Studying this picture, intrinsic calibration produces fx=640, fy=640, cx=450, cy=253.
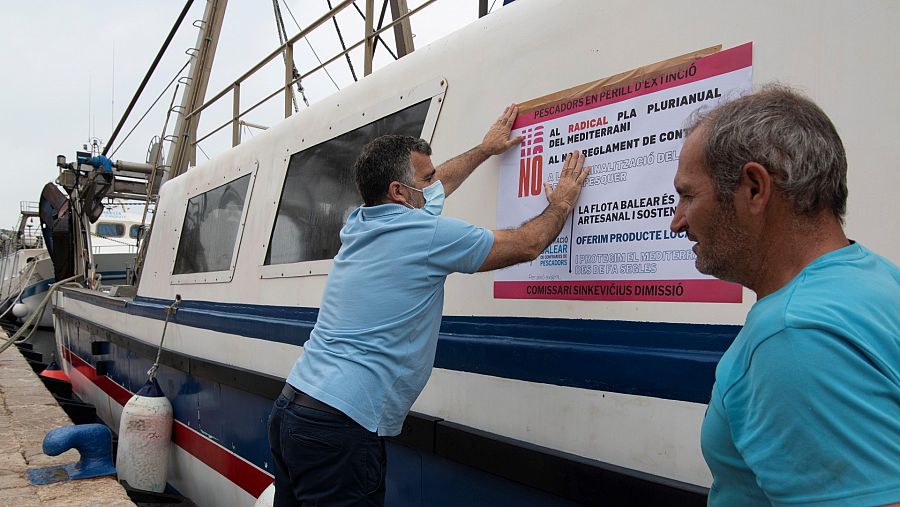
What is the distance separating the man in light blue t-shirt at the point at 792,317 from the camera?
0.66m

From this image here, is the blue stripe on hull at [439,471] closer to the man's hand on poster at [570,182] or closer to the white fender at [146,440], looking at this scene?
the white fender at [146,440]

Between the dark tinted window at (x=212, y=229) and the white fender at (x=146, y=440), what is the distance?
36.5 inches

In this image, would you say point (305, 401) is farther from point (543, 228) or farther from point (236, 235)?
point (236, 235)

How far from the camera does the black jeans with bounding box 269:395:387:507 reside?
1.67m

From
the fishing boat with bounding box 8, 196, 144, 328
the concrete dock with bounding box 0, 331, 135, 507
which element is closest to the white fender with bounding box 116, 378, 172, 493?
the concrete dock with bounding box 0, 331, 135, 507

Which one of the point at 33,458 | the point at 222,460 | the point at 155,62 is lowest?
the point at 33,458

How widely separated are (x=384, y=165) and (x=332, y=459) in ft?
2.70

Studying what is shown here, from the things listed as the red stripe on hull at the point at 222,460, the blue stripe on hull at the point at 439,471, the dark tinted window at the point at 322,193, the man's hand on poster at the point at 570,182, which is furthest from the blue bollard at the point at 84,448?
the man's hand on poster at the point at 570,182

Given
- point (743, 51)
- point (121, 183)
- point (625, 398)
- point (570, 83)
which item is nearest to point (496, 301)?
point (625, 398)

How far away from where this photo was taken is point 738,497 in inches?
32.9

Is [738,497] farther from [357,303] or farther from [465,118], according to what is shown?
[465,118]

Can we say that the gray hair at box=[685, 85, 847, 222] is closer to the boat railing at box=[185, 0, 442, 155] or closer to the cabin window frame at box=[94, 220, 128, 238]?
the boat railing at box=[185, 0, 442, 155]

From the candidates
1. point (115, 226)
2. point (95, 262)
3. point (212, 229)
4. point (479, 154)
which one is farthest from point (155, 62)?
point (115, 226)

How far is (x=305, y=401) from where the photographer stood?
175cm
